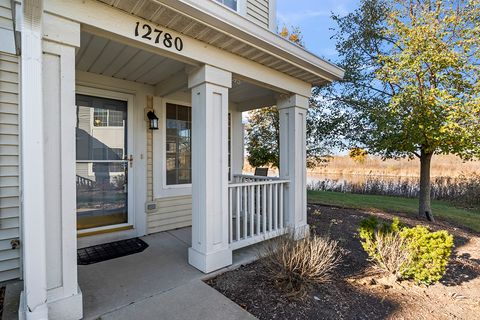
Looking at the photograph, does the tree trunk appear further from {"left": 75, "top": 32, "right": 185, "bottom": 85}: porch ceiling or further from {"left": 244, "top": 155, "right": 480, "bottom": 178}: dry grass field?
{"left": 75, "top": 32, "right": 185, "bottom": 85}: porch ceiling

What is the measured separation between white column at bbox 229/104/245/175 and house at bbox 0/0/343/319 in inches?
0.9

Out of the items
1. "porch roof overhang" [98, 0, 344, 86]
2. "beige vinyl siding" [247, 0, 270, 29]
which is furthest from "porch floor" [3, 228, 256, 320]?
"beige vinyl siding" [247, 0, 270, 29]

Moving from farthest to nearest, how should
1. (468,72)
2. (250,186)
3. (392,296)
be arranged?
(468,72) → (250,186) → (392,296)

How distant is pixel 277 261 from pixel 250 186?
1.21 meters

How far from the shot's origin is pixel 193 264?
2.93 m

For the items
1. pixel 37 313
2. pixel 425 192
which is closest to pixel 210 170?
pixel 37 313

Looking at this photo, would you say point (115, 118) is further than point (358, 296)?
Yes

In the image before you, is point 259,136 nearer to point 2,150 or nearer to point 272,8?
point 272,8

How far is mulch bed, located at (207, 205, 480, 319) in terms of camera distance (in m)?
2.20

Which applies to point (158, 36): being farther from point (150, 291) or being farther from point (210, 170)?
point (150, 291)

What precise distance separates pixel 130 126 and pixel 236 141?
2.11 meters

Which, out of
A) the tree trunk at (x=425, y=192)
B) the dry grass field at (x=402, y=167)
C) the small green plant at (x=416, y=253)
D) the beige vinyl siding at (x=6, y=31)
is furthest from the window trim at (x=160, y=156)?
the dry grass field at (x=402, y=167)

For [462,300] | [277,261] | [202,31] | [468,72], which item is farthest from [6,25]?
[468,72]

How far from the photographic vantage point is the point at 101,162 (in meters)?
3.67
